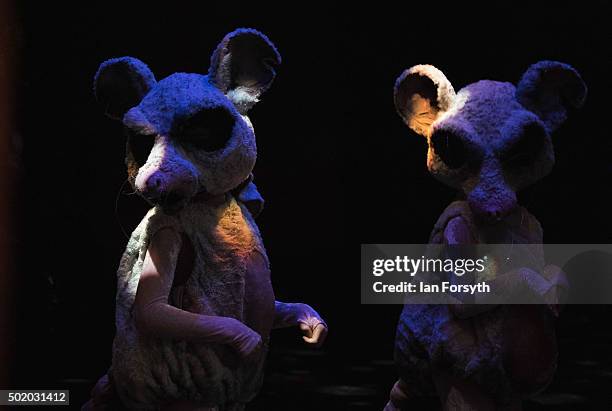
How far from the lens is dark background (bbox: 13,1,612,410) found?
102 inches

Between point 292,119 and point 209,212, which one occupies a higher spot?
point 292,119

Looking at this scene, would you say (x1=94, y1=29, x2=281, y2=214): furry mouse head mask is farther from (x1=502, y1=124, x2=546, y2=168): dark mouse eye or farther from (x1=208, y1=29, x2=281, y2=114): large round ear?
(x1=502, y1=124, x2=546, y2=168): dark mouse eye

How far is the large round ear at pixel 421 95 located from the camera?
224 cm

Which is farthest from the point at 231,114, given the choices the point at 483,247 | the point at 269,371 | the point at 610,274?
the point at 610,274

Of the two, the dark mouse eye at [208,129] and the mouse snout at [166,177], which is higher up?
the dark mouse eye at [208,129]

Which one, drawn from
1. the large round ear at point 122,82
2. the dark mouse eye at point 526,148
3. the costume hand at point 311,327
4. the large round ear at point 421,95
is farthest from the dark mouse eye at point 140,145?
the dark mouse eye at point 526,148

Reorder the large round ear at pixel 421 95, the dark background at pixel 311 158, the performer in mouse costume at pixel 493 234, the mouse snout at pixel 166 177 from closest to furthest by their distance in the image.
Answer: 1. the mouse snout at pixel 166 177
2. the performer in mouse costume at pixel 493 234
3. the large round ear at pixel 421 95
4. the dark background at pixel 311 158

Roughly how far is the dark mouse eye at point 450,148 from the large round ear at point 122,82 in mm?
604

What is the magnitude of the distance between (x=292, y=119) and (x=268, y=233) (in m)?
0.32

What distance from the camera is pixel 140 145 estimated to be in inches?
79.8

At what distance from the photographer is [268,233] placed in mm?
2799

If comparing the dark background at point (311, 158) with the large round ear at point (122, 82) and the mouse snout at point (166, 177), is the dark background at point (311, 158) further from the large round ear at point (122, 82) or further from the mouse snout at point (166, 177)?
the mouse snout at point (166, 177)

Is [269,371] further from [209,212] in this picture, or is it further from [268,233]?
[209,212]

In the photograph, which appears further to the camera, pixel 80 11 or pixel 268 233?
pixel 268 233
